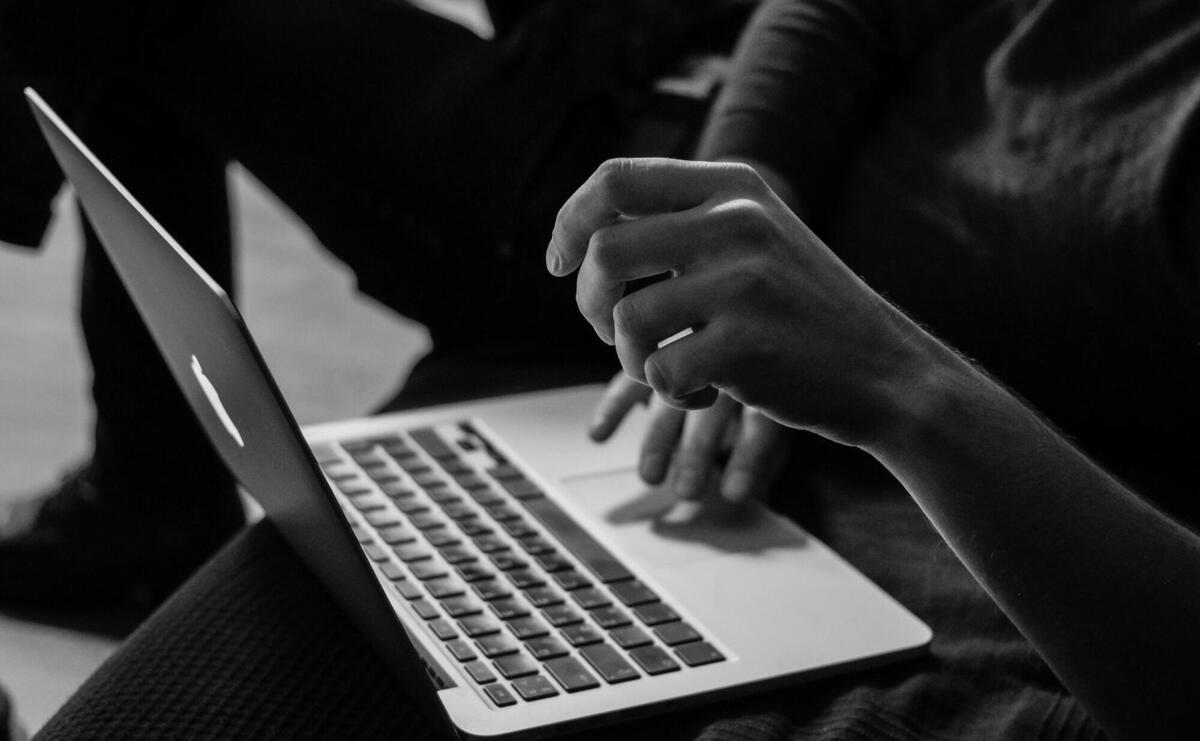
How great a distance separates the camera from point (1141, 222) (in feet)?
2.46

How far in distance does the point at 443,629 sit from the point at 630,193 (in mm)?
243

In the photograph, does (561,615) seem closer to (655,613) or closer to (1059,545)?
(655,613)

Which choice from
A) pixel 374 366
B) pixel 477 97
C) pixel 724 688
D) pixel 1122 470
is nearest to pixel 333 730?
pixel 724 688

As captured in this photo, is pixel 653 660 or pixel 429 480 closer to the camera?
pixel 653 660

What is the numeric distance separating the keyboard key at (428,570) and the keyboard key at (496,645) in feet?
0.21

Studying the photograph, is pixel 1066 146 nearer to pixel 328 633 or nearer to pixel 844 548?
pixel 844 548

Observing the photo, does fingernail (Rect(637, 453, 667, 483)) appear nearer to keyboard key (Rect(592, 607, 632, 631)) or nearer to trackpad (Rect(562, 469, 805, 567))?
trackpad (Rect(562, 469, 805, 567))

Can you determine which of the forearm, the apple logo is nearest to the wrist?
the forearm

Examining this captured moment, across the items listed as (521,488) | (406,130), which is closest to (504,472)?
(521,488)

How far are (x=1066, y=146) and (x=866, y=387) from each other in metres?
0.38

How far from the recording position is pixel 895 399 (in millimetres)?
516

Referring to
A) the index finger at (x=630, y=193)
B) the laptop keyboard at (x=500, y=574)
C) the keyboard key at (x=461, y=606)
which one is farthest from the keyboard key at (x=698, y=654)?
the index finger at (x=630, y=193)

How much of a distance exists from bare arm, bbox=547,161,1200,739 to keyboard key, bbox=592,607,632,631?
153 millimetres

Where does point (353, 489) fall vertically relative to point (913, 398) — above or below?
below
